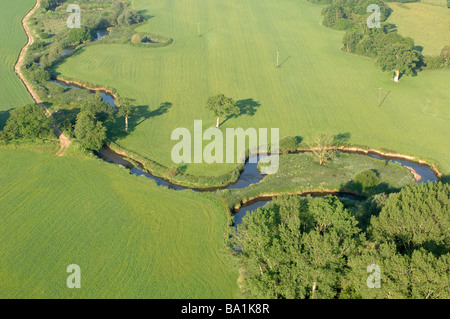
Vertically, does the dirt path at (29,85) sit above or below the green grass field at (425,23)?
below

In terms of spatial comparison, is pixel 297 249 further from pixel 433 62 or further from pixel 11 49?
pixel 11 49

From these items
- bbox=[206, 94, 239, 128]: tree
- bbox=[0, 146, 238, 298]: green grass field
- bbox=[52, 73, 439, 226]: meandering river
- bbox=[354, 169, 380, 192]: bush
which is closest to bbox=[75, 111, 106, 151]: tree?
bbox=[52, 73, 439, 226]: meandering river

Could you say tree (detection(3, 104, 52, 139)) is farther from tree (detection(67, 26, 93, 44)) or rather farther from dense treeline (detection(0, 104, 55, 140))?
tree (detection(67, 26, 93, 44))

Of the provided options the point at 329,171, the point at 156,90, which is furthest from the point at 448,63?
the point at 156,90

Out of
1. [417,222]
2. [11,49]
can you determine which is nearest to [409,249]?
[417,222]

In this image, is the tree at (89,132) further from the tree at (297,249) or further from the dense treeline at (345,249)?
the tree at (297,249)

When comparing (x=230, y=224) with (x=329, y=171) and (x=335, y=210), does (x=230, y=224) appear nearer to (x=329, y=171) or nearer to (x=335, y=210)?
(x=335, y=210)

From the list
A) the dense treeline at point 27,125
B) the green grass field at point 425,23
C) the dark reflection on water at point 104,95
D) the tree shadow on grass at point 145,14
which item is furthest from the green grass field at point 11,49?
the green grass field at point 425,23
